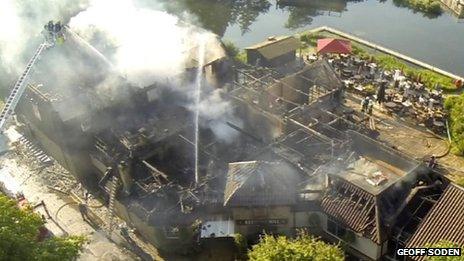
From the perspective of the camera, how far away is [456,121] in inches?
1500

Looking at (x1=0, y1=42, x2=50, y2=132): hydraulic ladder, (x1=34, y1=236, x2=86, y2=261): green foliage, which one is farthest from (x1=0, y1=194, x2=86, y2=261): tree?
(x1=0, y1=42, x2=50, y2=132): hydraulic ladder

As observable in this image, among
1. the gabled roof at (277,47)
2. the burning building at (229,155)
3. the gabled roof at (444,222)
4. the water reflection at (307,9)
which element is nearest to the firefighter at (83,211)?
the burning building at (229,155)

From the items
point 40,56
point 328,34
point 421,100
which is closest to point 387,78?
point 421,100

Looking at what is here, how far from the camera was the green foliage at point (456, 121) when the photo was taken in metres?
37.6

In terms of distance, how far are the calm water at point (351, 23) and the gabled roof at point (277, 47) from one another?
1155 cm

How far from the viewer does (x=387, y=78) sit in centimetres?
4725

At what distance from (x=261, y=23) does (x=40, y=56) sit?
106ft

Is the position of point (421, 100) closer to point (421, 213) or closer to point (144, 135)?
point (421, 213)

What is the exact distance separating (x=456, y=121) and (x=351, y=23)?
28372 millimetres

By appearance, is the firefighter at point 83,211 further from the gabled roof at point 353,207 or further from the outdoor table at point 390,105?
the outdoor table at point 390,105

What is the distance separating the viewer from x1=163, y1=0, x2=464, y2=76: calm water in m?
56.9

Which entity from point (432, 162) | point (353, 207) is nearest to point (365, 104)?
point (432, 162)

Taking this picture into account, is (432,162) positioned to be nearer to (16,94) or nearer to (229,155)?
(229,155)

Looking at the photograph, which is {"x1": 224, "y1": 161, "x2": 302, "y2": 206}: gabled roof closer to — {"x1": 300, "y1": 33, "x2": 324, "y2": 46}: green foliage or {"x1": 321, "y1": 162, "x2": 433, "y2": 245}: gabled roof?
{"x1": 321, "y1": 162, "x2": 433, "y2": 245}: gabled roof
